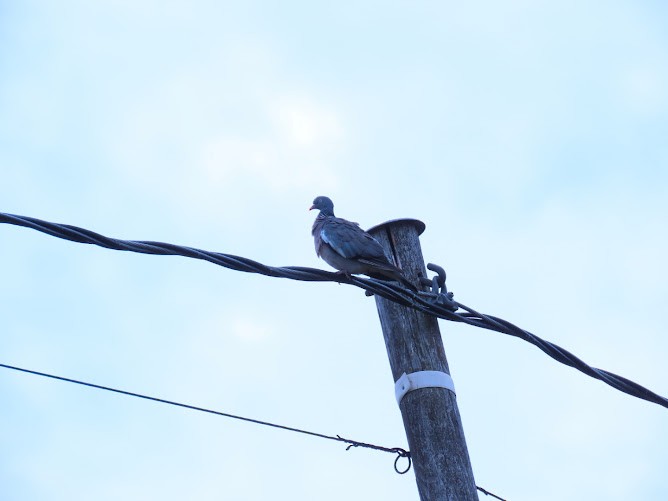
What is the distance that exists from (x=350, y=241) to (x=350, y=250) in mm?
110

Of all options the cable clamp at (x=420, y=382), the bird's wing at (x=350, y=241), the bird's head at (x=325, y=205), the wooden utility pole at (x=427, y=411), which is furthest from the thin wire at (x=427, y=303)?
the bird's head at (x=325, y=205)

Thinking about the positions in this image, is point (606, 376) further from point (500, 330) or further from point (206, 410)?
point (206, 410)

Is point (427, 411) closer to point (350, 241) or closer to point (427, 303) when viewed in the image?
point (427, 303)

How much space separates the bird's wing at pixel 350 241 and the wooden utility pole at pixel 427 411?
0.45 meters

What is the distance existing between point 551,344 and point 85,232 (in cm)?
237

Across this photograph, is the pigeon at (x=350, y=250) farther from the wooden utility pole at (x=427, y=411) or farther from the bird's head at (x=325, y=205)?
the bird's head at (x=325, y=205)

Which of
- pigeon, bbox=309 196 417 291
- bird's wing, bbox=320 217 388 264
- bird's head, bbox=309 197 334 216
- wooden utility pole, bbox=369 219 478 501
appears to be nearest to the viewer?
wooden utility pole, bbox=369 219 478 501

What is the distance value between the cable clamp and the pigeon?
51cm

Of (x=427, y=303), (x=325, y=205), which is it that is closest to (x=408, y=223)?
(x=427, y=303)

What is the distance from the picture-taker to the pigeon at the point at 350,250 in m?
5.69

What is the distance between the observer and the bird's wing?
19.2ft

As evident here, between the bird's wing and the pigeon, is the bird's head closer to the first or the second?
the pigeon

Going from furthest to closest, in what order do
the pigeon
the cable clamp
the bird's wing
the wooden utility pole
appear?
the bird's wing → the pigeon → the cable clamp → the wooden utility pole

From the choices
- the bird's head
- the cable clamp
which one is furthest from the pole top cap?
the bird's head
